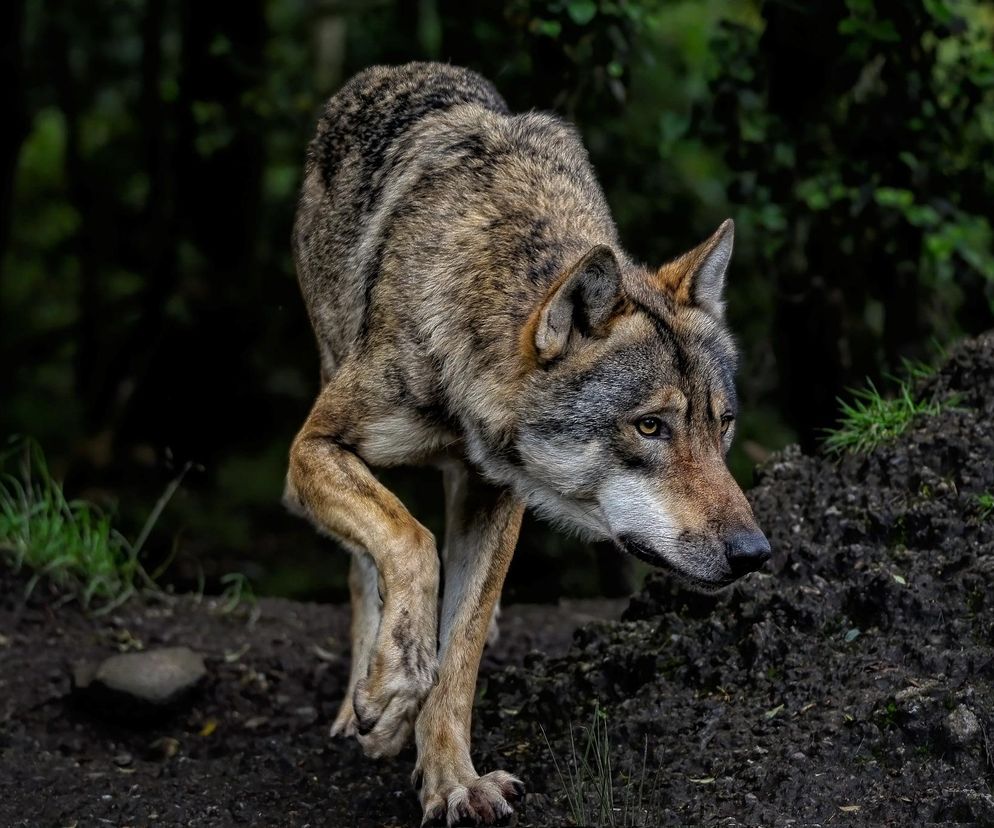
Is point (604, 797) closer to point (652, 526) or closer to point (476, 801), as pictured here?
point (476, 801)

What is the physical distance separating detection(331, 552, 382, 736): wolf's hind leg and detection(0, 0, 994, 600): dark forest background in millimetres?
1770

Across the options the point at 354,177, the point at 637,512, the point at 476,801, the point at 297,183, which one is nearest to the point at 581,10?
the point at 354,177

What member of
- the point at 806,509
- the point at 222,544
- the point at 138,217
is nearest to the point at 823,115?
the point at 806,509

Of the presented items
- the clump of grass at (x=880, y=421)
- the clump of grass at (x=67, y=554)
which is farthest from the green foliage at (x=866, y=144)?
the clump of grass at (x=67, y=554)

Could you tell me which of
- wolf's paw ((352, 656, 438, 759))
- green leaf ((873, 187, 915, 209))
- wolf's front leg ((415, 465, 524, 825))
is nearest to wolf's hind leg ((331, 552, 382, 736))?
wolf's front leg ((415, 465, 524, 825))

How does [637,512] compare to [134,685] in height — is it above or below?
above

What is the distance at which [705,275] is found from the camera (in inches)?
185

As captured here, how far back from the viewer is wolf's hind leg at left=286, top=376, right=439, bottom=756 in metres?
3.97

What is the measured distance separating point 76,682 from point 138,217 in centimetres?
783

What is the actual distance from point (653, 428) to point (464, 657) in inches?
46.0

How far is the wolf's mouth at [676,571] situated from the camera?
401 cm

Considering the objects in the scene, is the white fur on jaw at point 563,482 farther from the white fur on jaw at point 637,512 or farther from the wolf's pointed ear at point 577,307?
the wolf's pointed ear at point 577,307

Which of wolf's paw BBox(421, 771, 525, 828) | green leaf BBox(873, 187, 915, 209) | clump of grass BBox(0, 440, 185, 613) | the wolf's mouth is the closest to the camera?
the wolf's mouth

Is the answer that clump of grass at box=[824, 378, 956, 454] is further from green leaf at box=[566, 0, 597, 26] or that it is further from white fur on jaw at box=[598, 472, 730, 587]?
green leaf at box=[566, 0, 597, 26]
